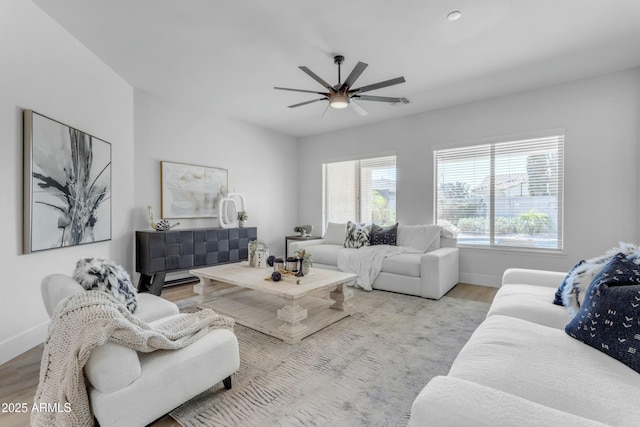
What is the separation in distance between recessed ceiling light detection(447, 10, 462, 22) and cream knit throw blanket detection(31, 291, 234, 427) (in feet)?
10.0

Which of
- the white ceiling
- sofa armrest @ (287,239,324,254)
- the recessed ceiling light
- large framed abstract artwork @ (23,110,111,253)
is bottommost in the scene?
sofa armrest @ (287,239,324,254)

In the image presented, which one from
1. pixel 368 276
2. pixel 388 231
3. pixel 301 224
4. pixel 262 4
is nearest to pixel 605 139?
pixel 388 231

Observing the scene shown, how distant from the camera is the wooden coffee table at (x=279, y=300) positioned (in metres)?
2.50

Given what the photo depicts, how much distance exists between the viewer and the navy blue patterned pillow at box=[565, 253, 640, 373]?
1202 mm

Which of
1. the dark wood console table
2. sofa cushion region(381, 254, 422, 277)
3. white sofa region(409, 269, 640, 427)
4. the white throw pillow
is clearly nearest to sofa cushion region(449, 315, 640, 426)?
white sofa region(409, 269, 640, 427)

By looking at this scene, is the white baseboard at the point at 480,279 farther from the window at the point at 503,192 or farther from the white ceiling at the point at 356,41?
the white ceiling at the point at 356,41

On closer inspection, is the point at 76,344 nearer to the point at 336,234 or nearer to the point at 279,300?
the point at 279,300

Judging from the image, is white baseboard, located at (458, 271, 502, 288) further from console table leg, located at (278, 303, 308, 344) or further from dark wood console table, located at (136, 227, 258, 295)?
dark wood console table, located at (136, 227, 258, 295)

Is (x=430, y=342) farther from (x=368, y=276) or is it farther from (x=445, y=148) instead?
(x=445, y=148)

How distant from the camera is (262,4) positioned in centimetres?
228

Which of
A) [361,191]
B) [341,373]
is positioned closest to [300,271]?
[341,373]

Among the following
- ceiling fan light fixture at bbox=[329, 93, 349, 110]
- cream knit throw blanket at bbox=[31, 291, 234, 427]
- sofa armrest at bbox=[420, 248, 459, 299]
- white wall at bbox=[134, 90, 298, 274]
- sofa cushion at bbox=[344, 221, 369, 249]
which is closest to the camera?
cream knit throw blanket at bbox=[31, 291, 234, 427]

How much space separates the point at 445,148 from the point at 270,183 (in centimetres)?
330

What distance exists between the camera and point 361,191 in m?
5.68
